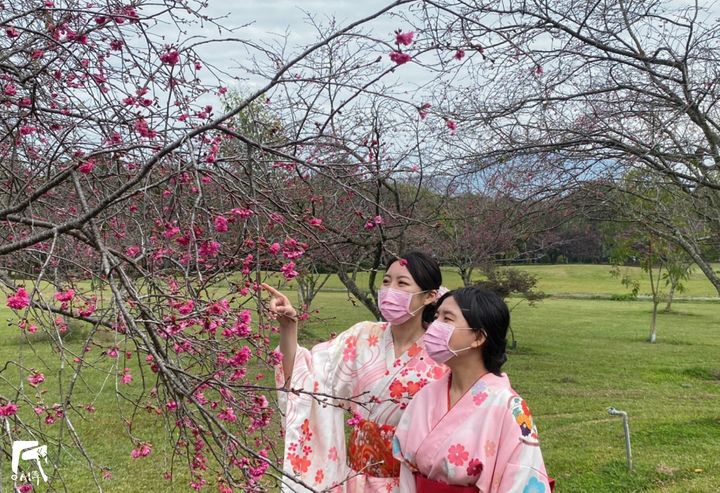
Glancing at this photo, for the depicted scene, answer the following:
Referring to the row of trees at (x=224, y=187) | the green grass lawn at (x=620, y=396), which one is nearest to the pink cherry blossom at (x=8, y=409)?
the row of trees at (x=224, y=187)

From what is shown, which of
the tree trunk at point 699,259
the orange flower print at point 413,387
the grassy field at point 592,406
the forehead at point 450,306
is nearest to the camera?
the forehead at point 450,306

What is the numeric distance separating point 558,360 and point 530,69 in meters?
9.00

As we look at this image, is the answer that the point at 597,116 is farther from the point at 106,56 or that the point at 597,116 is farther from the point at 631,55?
the point at 106,56

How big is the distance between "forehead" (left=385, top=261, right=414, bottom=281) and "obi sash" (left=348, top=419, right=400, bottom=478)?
0.60 m

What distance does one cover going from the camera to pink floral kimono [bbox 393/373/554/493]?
2.08m

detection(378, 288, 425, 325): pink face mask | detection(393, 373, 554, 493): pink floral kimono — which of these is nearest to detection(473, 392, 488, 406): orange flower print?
detection(393, 373, 554, 493): pink floral kimono

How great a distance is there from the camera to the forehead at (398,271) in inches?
108

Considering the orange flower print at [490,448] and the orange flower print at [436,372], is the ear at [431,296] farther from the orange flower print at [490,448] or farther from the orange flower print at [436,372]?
the orange flower print at [490,448]

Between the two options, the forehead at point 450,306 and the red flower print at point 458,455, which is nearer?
the red flower print at point 458,455

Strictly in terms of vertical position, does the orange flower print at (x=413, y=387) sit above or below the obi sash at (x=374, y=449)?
above

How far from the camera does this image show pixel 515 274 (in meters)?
13.9

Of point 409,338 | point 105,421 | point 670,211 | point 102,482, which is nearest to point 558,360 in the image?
point 670,211

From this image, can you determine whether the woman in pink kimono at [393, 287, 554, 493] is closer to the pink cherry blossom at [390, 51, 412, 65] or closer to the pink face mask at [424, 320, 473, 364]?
Result: the pink face mask at [424, 320, 473, 364]

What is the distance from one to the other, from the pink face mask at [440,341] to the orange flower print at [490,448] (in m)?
0.32
